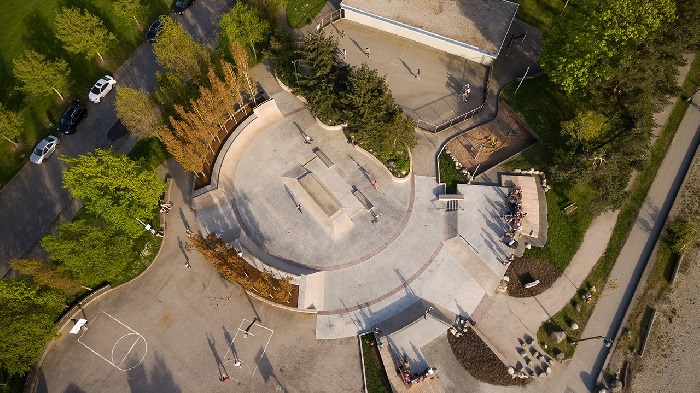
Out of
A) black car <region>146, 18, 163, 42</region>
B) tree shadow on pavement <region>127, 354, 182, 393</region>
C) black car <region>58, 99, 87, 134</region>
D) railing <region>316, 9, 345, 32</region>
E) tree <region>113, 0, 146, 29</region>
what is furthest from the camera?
railing <region>316, 9, 345, 32</region>

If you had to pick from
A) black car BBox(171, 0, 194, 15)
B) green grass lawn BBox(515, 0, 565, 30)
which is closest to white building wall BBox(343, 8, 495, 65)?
green grass lawn BBox(515, 0, 565, 30)

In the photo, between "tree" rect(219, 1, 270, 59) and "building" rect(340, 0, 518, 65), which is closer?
"tree" rect(219, 1, 270, 59)

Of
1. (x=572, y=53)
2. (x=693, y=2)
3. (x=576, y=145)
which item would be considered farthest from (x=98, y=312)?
(x=693, y=2)

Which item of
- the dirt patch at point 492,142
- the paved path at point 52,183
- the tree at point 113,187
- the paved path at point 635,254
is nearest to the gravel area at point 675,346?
the paved path at point 635,254

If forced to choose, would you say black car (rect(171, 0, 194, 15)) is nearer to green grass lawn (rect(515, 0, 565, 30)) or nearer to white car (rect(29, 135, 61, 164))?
white car (rect(29, 135, 61, 164))

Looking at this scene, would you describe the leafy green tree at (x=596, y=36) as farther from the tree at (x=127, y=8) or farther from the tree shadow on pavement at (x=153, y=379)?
the tree at (x=127, y=8)

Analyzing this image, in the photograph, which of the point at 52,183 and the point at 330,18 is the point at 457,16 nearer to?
the point at 330,18
